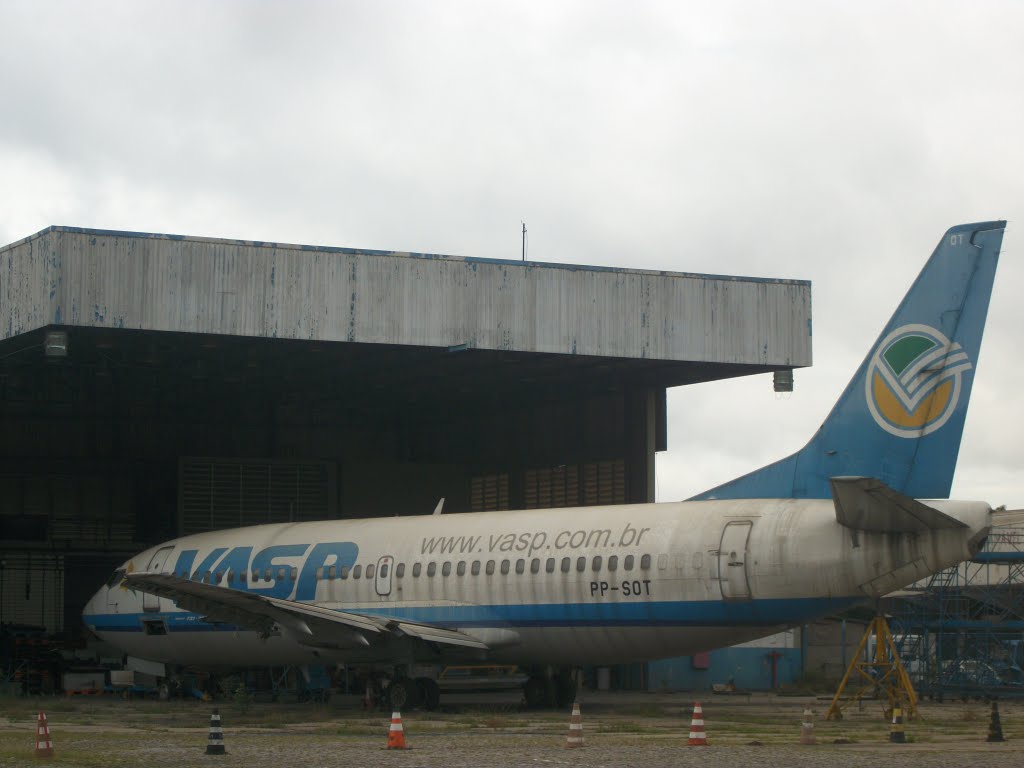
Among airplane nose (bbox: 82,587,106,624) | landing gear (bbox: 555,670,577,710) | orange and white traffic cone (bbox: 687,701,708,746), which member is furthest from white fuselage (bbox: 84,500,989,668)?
orange and white traffic cone (bbox: 687,701,708,746)

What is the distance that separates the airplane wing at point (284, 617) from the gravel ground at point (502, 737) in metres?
1.34

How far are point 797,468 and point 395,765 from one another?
10.3 m

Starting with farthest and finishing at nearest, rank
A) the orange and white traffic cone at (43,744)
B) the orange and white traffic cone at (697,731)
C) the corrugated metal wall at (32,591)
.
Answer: the corrugated metal wall at (32,591) < the orange and white traffic cone at (697,731) < the orange and white traffic cone at (43,744)

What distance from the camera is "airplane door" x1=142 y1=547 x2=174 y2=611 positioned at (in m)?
32.3

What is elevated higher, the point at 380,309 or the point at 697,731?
the point at 380,309

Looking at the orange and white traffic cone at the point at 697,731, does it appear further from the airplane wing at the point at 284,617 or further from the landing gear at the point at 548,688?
the landing gear at the point at 548,688

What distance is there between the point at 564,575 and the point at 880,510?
249 inches

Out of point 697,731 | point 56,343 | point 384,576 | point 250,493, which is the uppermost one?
point 56,343

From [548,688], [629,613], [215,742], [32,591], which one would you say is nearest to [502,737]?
[215,742]

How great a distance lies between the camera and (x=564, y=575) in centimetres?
2594

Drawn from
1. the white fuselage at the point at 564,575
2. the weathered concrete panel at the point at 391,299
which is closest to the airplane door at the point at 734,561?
the white fuselage at the point at 564,575

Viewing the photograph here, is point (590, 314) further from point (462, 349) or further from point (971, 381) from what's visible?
point (971, 381)

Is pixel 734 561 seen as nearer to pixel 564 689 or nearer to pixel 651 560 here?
pixel 651 560

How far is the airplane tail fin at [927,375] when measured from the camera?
2266 cm
